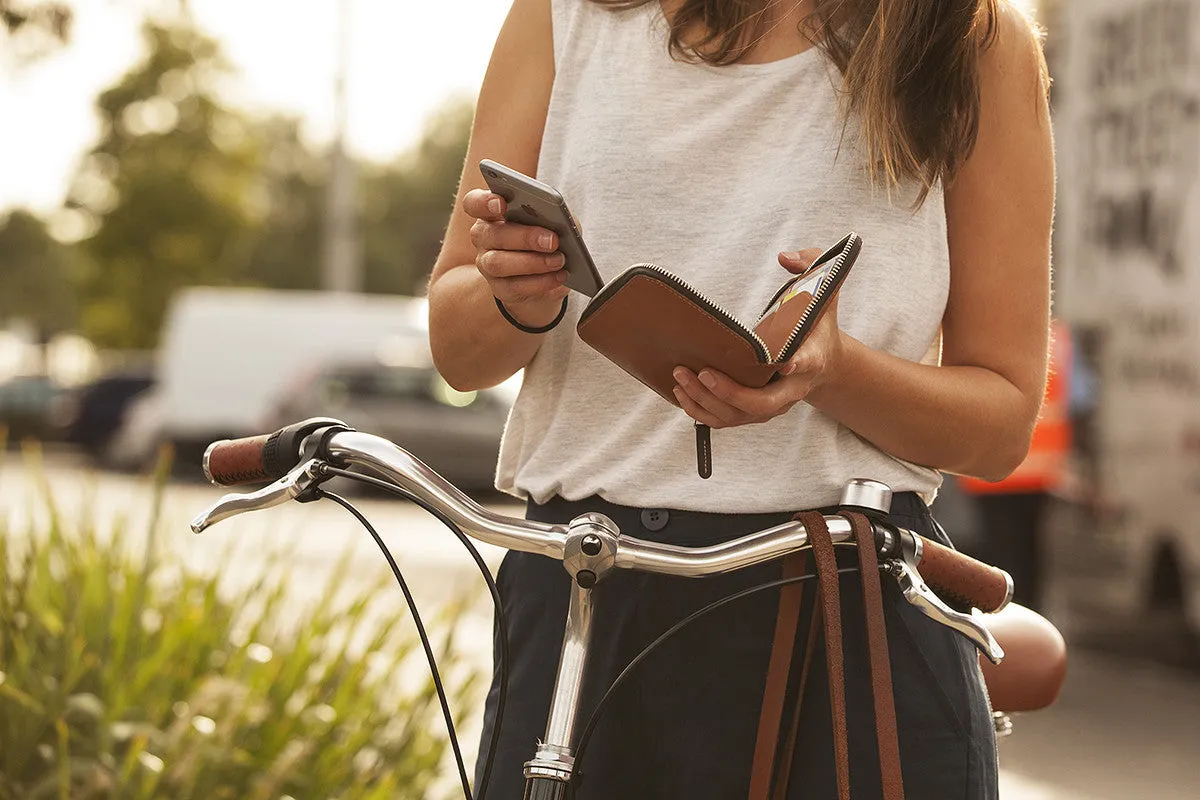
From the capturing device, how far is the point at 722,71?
1.94 metres

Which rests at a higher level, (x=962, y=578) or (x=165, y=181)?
(x=165, y=181)

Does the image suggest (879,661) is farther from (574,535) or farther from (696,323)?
(696,323)

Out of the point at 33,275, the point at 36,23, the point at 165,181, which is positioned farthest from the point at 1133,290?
the point at 33,275

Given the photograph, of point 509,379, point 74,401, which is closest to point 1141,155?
point 509,379

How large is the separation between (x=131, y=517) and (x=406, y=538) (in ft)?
31.4

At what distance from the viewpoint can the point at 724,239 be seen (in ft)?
6.17

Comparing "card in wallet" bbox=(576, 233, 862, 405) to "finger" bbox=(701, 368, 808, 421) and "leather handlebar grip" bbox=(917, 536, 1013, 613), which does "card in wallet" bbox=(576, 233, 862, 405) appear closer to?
"finger" bbox=(701, 368, 808, 421)

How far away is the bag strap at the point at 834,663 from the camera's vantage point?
66.5 inches

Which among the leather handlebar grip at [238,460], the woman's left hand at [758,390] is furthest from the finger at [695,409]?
the leather handlebar grip at [238,460]

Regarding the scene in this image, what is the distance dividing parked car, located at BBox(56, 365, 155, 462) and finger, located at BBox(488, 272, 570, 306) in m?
27.2

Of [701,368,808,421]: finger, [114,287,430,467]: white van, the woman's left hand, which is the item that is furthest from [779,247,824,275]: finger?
[114,287,430,467]: white van

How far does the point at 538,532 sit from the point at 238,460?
0.35 m

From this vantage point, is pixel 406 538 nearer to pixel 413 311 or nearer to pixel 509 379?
pixel 413 311

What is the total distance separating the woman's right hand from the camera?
63.3 inches
